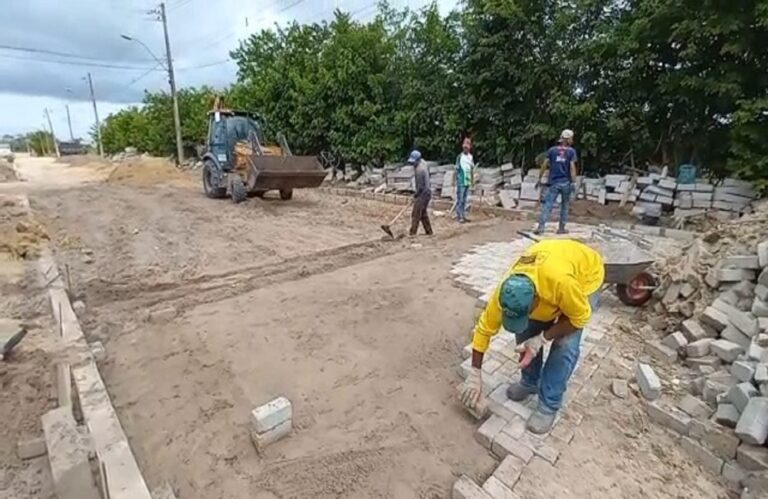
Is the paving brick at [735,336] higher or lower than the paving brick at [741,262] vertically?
lower

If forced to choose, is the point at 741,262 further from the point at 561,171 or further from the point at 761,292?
the point at 561,171

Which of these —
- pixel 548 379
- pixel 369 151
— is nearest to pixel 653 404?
pixel 548 379

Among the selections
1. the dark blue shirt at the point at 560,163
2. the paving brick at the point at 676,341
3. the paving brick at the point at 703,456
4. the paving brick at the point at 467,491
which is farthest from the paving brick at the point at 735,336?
the dark blue shirt at the point at 560,163

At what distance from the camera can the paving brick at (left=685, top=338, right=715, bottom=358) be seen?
3.21 metres

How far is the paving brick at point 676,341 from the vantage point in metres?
3.37

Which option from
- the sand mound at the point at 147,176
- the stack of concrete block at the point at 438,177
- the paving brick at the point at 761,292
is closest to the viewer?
the paving brick at the point at 761,292

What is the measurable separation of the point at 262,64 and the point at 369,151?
6896 millimetres

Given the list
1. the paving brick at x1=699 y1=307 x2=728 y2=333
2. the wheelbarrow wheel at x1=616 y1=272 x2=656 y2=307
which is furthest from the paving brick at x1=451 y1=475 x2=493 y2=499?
the wheelbarrow wheel at x1=616 y1=272 x2=656 y2=307

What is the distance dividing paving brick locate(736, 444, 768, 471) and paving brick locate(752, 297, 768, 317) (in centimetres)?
114

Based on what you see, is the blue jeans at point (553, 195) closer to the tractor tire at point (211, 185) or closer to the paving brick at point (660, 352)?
the paving brick at point (660, 352)

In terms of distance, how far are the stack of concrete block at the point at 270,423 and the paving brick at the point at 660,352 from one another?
9.07 feet

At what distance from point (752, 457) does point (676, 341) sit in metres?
1.20

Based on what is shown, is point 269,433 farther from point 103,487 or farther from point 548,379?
point 548,379

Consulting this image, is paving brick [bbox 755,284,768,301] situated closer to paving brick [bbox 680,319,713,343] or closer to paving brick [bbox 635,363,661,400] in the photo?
paving brick [bbox 680,319,713,343]
